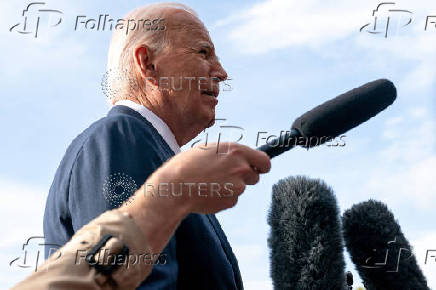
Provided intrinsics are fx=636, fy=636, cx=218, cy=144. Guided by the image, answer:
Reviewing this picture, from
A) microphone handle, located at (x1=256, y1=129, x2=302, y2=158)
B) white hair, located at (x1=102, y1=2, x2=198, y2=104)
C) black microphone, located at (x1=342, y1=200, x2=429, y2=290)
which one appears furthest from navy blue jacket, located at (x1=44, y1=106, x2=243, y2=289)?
black microphone, located at (x1=342, y1=200, x2=429, y2=290)

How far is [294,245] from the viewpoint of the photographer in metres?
5.07

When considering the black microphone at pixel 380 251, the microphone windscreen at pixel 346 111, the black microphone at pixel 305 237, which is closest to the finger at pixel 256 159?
the microphone windscreen at pixel 346 111

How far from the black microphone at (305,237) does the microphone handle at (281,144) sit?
3.22 metres

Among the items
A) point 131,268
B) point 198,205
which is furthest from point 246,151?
point 131,268

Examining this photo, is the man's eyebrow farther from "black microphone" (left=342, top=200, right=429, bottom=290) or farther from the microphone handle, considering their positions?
"black microphone" (left=342, top=200, right=429, bottom=290)

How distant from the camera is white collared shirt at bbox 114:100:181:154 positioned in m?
2.28

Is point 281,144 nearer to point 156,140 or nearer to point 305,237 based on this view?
point 156,140

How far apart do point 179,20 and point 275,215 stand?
3.11m

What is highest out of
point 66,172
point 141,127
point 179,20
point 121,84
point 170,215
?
point 179,20

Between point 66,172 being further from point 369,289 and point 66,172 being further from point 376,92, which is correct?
point 369,289

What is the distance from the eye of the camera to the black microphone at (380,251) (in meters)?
4.61

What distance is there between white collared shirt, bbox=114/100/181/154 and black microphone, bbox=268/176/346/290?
288 cm

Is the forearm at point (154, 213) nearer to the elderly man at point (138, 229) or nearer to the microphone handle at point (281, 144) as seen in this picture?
the elderly man at point (138, 229)

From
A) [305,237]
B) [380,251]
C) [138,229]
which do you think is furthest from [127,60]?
[305,237]
